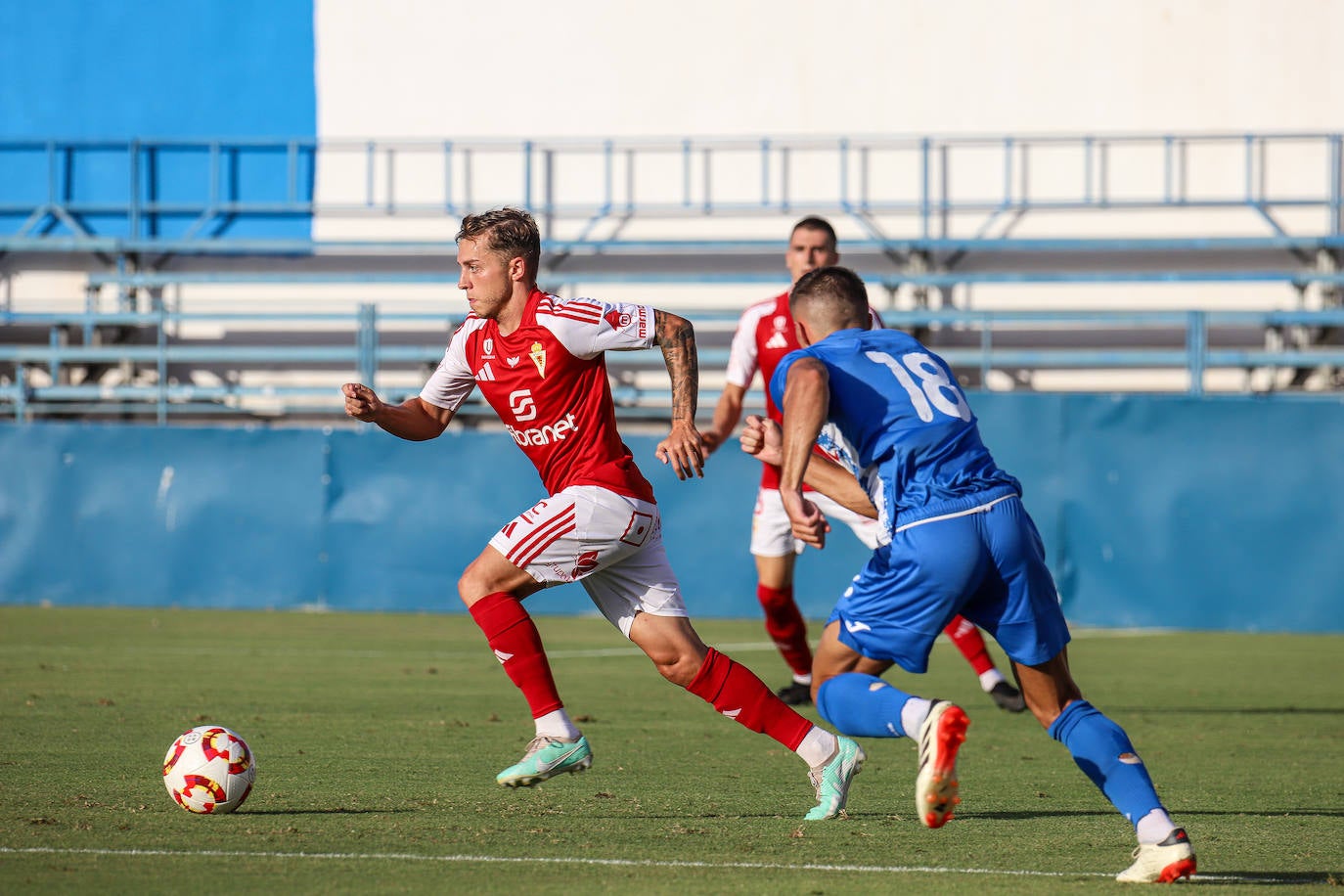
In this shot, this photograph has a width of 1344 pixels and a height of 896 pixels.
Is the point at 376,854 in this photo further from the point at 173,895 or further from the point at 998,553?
the point at 998,553

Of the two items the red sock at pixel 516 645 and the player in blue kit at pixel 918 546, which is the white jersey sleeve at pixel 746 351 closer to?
the red sock at pixel 516 645

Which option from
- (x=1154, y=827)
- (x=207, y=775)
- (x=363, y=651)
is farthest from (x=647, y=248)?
(x=1154, y=827)

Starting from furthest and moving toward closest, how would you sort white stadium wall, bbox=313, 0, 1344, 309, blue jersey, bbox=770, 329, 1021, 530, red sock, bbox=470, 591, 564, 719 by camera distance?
white stadium wall, bbox=313, 0, 1344, 309
red sock, bbox=470, 591, 564, 719
blue jersey, bbox=770, 329, 1021, 530

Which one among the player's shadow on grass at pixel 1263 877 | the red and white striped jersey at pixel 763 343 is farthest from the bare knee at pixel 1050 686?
the red and white striped jersey at pixel 763 343

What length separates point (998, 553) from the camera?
471cm

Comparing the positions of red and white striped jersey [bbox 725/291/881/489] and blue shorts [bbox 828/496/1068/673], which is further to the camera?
red and white striped jersey [bbox 725/291/881/489]

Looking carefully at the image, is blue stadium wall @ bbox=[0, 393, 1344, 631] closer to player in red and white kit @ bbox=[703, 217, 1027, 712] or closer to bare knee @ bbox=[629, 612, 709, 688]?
player in red and white kit @ bbox=[703, 217, 1027, 712]

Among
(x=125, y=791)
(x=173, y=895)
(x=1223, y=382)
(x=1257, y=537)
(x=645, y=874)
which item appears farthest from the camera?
(x=1223, y=382)

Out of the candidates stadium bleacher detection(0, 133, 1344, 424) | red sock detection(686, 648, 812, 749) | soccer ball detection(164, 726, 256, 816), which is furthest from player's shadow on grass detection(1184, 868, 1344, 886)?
stadium bleacher detection(0, 133, 1344, 424)

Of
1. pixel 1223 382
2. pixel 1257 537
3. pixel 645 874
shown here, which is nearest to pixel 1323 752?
pixel 645 874

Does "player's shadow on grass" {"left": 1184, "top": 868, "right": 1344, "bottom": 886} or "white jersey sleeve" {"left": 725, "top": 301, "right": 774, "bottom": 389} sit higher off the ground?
"white jersey sleeve" {"left": 725, "top": 301, "right": 774, "bottom": 389}

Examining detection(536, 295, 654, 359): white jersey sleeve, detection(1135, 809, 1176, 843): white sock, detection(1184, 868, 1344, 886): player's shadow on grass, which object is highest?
detection(536, 295, 654, 359): white jersey sleeve

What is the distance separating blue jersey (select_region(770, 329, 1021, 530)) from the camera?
482cm

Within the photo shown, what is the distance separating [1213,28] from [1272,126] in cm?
127
